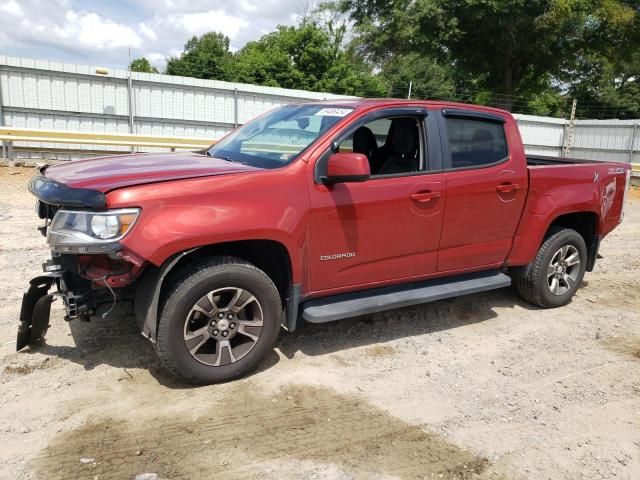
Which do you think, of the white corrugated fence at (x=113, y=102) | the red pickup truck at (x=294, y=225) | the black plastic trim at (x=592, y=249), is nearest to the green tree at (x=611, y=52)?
the white corrugated fence at (x=113, y=102)

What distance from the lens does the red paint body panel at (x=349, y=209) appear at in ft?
10.7

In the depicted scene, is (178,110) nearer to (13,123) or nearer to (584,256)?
(13,123)

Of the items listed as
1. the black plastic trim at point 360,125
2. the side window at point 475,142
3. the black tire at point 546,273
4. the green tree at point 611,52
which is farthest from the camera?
the green tree at point 611,52

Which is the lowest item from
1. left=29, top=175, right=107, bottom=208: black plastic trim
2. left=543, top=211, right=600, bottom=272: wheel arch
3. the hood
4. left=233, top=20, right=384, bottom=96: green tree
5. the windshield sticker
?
left=543, top=211, right=600, bottom=272: wheel arch

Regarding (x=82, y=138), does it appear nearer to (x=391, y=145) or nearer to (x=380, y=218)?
(x=391, y=145)

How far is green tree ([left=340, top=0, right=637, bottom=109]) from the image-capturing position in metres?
23.5

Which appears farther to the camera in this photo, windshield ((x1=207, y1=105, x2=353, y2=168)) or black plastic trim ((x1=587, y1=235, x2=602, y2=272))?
black plastic trim ((x1=587, y1=235, x2=602, y2=272))

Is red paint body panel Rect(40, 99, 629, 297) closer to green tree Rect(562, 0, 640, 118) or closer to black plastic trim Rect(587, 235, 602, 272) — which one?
black plastic trim Rect(587, 235, 602, 272)

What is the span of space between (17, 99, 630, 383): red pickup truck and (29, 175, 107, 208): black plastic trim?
1 cm

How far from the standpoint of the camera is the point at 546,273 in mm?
5266

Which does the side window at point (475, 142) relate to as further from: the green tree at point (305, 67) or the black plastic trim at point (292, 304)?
the green tree at point (305, 67)

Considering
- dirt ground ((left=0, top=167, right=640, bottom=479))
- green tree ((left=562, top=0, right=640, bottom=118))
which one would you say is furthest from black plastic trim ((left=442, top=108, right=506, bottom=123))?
green tree ((left=562, top=0, right=640, bottom=118))

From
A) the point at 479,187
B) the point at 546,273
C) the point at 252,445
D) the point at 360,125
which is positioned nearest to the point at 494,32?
the point at 546,273

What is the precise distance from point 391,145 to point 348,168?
121cm
